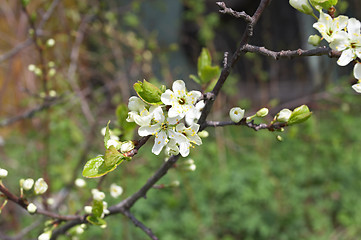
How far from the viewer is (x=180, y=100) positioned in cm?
77

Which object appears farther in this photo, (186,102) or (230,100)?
(230,100)

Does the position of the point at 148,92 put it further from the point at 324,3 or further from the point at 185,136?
the point at 324,3

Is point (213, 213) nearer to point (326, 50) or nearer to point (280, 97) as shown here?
point (326, 50)

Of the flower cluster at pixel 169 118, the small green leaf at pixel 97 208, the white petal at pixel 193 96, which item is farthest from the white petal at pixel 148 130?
the small green leaf at pixel 97 208

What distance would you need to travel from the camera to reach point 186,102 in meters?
0.78

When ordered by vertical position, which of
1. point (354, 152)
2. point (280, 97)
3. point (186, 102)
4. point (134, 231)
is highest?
point (186, 102)

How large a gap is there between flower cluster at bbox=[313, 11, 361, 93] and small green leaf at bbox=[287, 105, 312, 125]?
0.39ft

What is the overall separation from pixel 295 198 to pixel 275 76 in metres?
2.20

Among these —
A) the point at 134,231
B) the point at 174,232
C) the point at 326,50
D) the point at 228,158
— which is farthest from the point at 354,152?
the point at 326,50

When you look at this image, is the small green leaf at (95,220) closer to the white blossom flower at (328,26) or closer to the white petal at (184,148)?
the white petal at (184,148)

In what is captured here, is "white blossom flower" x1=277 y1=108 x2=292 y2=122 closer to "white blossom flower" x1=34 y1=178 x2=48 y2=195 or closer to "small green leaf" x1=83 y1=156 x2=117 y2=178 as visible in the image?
"small green leaf" x1=83 y1=156 x2=117 y2=178

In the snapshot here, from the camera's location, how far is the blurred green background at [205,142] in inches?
106

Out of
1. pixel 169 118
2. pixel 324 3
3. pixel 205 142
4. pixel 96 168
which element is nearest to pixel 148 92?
pixel 169 118

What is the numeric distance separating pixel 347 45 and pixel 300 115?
191 millimetres
